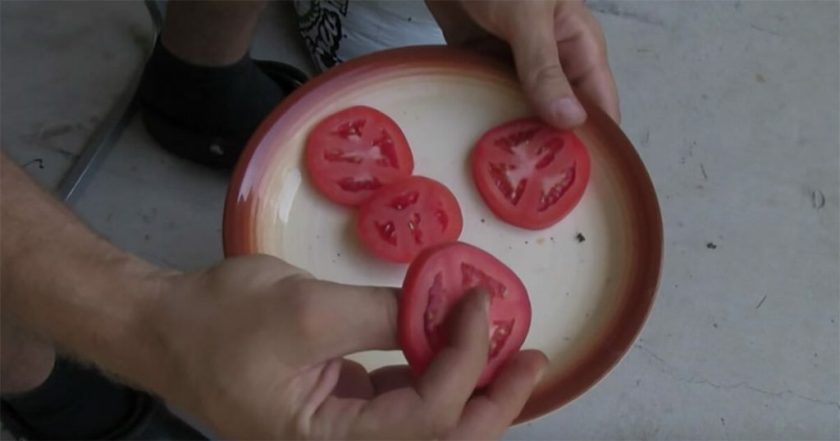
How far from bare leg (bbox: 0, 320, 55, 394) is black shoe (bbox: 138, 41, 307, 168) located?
376 mm

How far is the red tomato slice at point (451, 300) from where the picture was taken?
2.05ft

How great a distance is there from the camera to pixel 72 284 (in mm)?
703

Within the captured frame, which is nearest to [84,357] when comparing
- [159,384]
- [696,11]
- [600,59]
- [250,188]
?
[159,384]

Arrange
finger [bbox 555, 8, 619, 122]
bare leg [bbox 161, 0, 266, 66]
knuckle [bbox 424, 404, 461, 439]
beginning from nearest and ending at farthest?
knuckle [bbox 424, 404, 461, 439] < finger [bbox 555, 8, 619, 122] < bare leg [bbox 161, 0, 266, 66]

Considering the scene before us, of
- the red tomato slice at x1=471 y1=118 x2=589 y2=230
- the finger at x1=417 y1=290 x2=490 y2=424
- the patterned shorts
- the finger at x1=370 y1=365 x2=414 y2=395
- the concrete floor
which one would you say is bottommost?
the concrete floor

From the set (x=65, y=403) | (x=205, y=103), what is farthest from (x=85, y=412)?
(x=205, y=103)

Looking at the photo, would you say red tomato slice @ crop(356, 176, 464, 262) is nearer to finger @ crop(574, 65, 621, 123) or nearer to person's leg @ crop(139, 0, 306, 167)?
finger @ crop(574, 65, 621, 123)

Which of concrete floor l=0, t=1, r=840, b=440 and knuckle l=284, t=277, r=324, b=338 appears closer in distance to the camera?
knuckle l=284, t=277, r=324, b=338

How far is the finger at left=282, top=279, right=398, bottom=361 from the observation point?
1.93 feet

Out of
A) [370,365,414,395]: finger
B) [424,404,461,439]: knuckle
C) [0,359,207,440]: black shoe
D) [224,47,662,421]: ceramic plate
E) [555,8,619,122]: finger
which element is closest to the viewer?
[424,404,461,439]: knuckle

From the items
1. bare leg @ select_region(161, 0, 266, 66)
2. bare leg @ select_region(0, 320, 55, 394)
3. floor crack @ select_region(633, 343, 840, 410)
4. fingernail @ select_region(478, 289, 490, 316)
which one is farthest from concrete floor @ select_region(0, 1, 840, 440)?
fingernail @ select_region(478, 289, 490, 316)

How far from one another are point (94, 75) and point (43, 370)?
0.54 meters

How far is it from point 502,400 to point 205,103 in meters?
0.72

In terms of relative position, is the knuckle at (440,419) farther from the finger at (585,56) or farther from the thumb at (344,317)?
the finger at (585,56)
